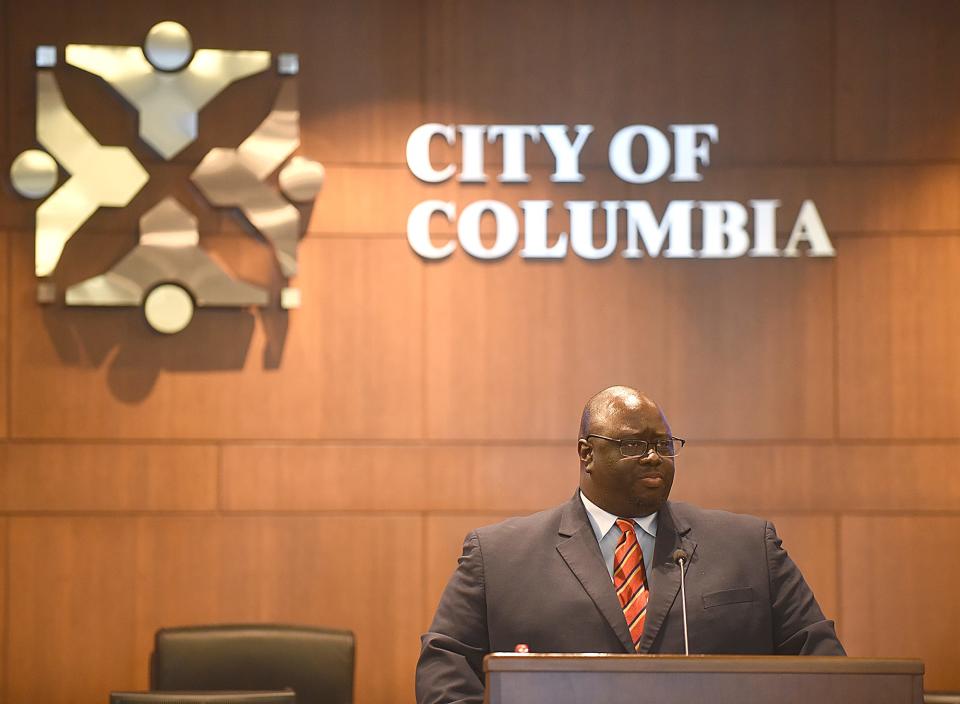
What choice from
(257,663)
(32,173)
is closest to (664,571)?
(257,663)

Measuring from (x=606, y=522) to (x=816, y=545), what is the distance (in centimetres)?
242

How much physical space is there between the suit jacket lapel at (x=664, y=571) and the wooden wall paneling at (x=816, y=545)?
2.24 metres

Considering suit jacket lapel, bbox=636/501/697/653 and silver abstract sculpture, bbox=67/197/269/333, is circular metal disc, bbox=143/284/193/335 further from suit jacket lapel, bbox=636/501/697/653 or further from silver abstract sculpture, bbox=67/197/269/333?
suit jacket lapel, bbox=636/501/697/653

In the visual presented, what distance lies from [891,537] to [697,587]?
101 inches

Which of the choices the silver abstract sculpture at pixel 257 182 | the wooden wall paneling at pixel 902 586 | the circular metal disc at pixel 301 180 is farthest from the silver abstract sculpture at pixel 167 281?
the wooden wall paneling at pixel 902 586

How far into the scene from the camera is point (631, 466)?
2.84 metres

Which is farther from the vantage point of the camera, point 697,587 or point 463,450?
point 463,450

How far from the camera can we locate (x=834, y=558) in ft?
16.5

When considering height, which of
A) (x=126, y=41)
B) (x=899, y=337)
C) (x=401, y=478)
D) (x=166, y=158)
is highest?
(x=126, y=41)

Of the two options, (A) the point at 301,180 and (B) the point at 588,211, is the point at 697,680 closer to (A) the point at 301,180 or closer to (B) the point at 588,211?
(B) the point at 588,211

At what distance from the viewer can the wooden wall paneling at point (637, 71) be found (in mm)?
5066

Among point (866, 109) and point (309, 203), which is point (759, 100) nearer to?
point (866, 109)

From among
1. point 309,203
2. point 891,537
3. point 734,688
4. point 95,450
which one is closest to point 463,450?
point 309,203

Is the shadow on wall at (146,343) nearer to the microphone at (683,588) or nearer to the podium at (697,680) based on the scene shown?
the microphone at (683,588)
